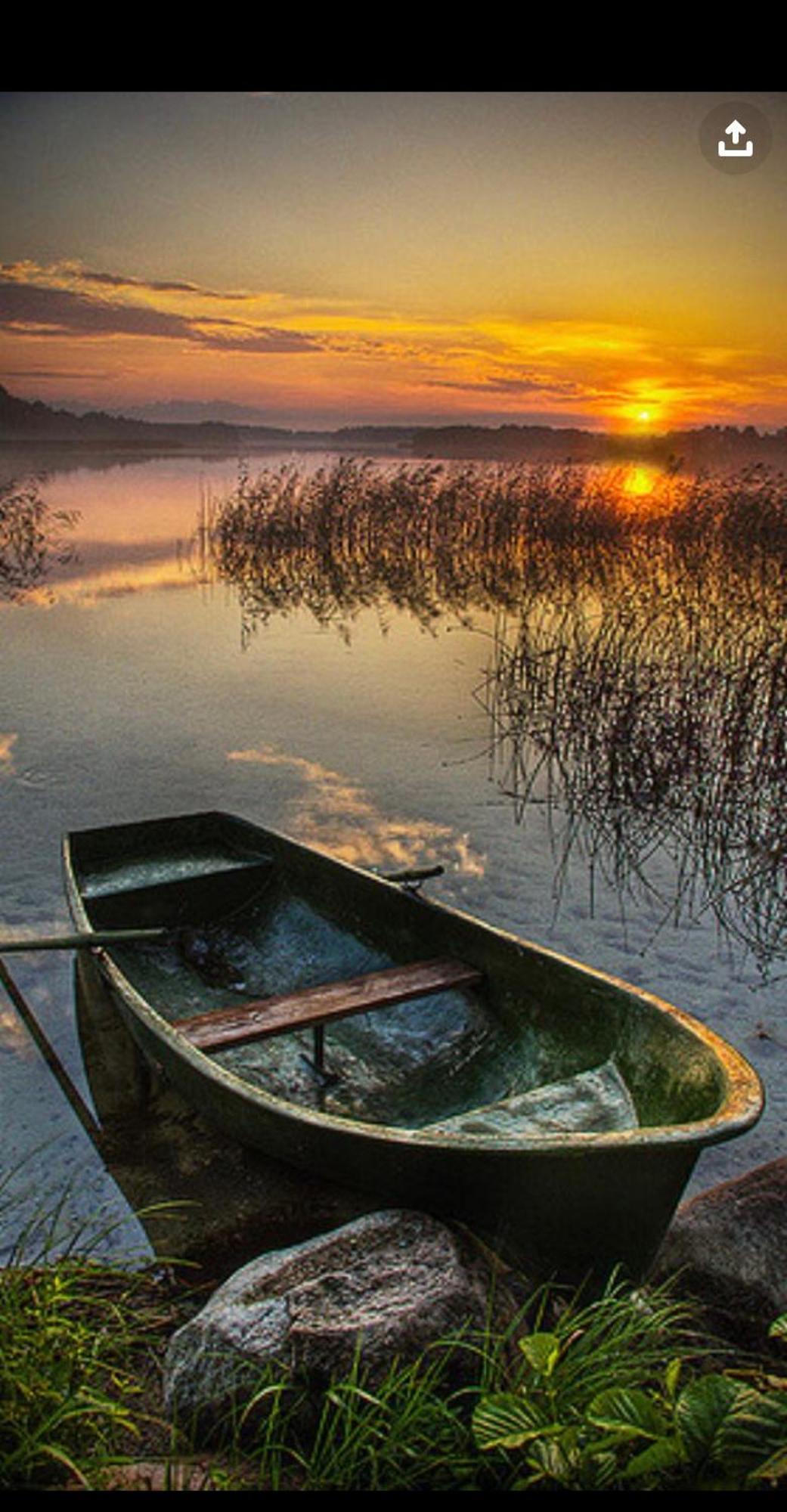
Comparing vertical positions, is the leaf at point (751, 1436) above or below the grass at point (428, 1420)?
above

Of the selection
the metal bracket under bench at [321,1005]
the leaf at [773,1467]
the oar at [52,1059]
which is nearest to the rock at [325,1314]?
the leaf at [773,1467]

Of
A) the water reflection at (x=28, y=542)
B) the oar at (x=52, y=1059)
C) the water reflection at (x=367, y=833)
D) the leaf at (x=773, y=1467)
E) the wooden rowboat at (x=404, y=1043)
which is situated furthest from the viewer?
the water reflection at (x=28, y=542)

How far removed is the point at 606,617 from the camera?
7.27 m

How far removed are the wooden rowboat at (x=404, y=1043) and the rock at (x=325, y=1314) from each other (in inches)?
7.8

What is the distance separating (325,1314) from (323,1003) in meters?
1.28

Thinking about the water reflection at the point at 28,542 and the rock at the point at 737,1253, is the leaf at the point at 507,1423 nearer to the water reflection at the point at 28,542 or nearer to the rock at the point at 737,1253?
the rock at the point at 737,1253

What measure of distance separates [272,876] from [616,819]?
1.85 metres

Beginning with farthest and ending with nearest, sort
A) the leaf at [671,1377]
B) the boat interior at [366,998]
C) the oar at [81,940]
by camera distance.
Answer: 1. the oar at [81,940]
2. the boat interior at [366,998]
3. the leaf at [671,1377]

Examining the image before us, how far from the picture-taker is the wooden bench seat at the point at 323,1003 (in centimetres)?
320

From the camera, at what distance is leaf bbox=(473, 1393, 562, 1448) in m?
1.66

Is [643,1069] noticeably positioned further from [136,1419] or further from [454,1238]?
[136,1419]

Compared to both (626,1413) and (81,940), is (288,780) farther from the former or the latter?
(626,1413)

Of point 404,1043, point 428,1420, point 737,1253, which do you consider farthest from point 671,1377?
point 404,1043
